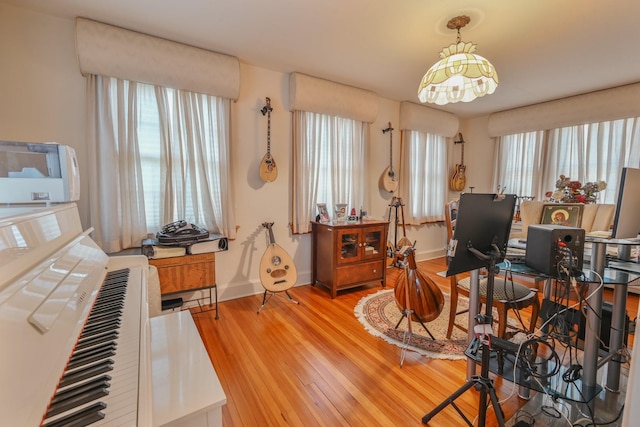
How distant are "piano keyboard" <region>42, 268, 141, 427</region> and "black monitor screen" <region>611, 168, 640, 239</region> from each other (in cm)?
208

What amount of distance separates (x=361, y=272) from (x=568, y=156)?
336 centimetres

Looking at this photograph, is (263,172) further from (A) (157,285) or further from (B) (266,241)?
(A) (157,285)

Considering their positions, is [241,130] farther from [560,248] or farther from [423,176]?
[423,176]

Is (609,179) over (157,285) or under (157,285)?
over

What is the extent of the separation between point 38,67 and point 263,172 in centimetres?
186

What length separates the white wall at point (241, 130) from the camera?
195 centimetres

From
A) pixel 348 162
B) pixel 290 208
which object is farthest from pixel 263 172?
pixel 348 162

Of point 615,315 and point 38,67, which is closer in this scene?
point 615,315

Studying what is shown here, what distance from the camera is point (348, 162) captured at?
11.6 feet

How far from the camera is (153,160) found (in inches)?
95.3

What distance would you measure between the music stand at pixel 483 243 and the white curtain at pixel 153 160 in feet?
7.12

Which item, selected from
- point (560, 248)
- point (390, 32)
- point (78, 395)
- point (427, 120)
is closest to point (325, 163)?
point (390, 32)

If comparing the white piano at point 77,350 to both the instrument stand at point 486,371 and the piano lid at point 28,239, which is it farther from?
the instrument stand at point 486,371

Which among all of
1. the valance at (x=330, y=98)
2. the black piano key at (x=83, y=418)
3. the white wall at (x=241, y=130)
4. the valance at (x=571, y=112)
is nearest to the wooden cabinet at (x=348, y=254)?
the white wall at (x=241, y=130)
